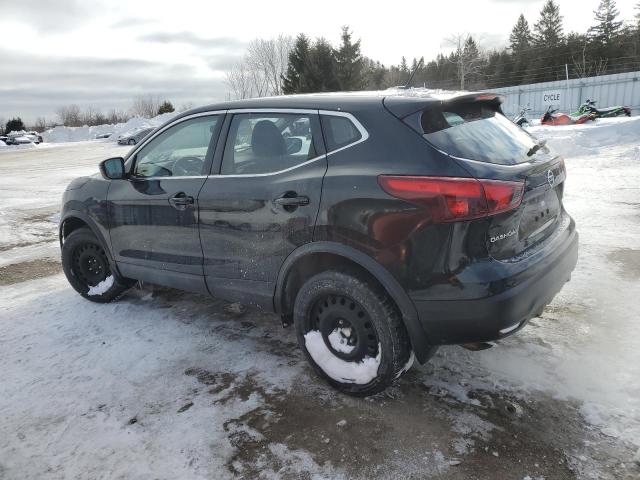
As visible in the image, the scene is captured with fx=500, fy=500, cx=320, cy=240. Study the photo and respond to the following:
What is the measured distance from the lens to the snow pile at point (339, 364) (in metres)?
2.90

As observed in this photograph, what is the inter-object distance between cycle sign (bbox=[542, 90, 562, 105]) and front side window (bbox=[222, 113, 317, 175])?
108 feet

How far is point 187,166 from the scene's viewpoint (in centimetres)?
380

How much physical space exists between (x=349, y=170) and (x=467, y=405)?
1.51 m

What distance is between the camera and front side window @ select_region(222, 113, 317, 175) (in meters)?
3.13

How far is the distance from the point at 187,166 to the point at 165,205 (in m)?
0.34

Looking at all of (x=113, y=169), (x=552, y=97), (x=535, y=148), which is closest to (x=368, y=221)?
(x=535, y=148)

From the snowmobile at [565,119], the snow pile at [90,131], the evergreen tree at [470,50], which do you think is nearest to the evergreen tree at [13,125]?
the snow pile at [90,131]

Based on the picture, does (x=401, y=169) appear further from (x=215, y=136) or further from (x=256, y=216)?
(x=215, y=136)

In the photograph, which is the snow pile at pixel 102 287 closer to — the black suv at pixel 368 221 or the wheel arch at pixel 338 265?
the black suv at pixel 368 221

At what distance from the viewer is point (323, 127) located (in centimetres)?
304

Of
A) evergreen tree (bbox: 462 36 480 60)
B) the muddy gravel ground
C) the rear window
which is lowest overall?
the muddy gravel ground

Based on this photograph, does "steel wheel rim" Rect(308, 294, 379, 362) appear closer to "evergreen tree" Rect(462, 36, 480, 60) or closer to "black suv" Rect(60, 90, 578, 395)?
"black suv" Rect(60, 90, 578, 395)

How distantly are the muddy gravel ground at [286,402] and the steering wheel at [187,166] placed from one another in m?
1.27

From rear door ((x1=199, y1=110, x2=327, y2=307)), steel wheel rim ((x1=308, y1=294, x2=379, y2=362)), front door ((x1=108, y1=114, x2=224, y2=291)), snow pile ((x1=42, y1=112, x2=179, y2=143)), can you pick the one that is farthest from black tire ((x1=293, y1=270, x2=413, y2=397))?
snow pile ((x1=42, y1=112, x2=179, y2=143))
